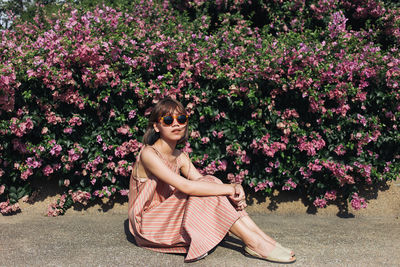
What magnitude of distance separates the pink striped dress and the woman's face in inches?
8.1

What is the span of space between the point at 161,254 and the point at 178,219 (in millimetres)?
347

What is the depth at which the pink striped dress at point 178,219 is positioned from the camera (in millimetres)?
2783

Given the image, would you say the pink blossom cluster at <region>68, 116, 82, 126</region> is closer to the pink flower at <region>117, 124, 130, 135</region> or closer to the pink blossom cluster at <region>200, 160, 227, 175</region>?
the pink flower at <region>117, 124, 130, 135</region>

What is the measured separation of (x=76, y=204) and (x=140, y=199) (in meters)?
1.82

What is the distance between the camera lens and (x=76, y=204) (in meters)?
4.46

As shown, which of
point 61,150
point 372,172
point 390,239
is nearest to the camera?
point 390,239

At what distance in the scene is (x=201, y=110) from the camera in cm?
427

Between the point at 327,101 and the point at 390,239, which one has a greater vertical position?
the point at 327,101

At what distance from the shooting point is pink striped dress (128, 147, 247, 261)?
9.13ft

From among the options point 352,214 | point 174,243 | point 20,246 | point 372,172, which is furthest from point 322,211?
point 20,246

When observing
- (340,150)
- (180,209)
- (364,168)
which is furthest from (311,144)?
(180,209)

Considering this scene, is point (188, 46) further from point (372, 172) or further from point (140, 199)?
point (372, 172)

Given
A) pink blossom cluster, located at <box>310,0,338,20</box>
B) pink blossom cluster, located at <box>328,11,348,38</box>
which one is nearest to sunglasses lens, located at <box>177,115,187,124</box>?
pink blossom cluster, located at <box>328,11,348,38</box>

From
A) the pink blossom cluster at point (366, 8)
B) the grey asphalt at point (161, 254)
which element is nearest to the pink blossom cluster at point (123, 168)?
the grey asphalt at point (161, 254)
